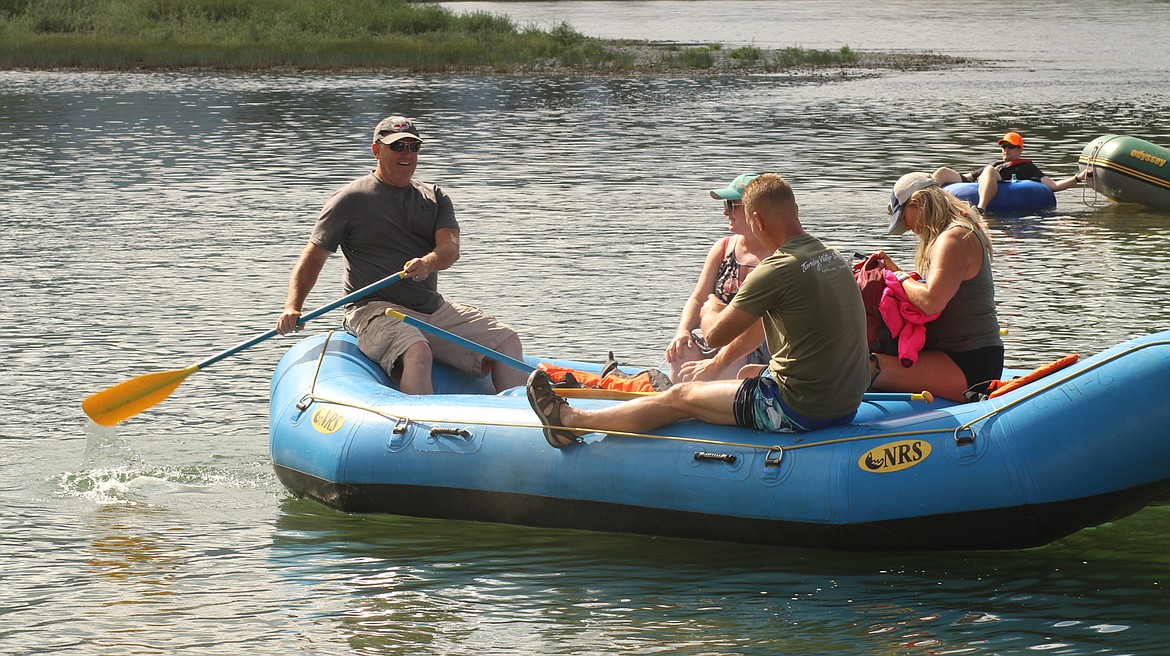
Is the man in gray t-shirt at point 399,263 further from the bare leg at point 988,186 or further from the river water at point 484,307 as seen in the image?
the bare leg at point 988,186

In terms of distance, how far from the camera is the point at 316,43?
140 ft

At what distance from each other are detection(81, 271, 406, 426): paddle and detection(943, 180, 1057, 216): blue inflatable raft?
10170 millimetres

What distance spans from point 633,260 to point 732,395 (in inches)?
298

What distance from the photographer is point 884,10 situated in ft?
273

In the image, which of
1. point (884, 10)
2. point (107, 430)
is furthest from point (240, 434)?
point (884, 10)

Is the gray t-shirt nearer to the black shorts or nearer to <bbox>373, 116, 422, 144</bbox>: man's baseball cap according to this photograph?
<bbox>373, 116, 422, 144</bbox>: man's baseball cap

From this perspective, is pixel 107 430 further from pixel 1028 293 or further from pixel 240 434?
pixel 1028 293

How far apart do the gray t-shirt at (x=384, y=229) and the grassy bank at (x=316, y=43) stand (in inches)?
1259

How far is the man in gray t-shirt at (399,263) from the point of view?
744 centimetres

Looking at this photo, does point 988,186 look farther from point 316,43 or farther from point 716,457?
point 316,43

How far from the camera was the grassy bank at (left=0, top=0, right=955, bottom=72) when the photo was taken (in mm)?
39938

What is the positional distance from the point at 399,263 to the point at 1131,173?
452 inches

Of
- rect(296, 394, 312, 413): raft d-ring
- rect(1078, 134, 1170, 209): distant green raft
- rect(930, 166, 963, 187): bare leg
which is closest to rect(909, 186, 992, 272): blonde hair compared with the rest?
rect(296, 394, 312, 413): raft d-ring

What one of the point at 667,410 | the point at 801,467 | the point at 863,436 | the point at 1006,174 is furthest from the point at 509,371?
the point at 1006,174
